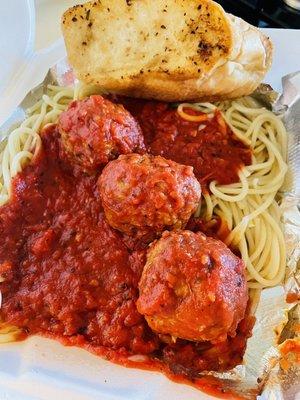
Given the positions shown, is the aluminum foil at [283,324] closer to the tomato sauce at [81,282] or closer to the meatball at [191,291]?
the tomato sauce at [81,282]

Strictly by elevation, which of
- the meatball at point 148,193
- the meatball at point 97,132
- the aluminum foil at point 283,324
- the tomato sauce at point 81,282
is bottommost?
the aluminum foil at point 283,324

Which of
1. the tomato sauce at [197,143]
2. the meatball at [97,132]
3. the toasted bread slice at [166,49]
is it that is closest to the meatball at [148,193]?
the meatball at [97,132]

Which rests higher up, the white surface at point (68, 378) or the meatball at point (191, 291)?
the meatball at point (191, 291)

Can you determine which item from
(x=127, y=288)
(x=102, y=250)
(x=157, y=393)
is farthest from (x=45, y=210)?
(x=157, y=393)

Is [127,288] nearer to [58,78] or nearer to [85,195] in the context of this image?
[85,195]

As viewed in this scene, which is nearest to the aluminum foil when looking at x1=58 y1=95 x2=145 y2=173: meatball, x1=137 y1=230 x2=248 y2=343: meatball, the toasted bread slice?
x1=137 y1=230 x2=248 y2=343: meatball
